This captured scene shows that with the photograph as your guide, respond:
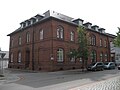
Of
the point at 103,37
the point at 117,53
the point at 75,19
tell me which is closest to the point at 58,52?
the point at 75,19

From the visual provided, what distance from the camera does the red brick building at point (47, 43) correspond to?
28.9 metres

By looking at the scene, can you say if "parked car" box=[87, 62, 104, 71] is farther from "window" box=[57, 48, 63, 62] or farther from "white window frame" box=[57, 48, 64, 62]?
"window" box=[57, 48, 63, 62]

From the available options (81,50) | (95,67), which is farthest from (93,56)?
(81,50)

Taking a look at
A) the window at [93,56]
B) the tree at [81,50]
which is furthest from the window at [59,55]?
the window at [93,56]

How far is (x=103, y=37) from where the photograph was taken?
44.8 meters

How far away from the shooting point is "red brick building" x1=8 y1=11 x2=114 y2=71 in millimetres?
28859

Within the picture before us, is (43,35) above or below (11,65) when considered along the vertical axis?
above

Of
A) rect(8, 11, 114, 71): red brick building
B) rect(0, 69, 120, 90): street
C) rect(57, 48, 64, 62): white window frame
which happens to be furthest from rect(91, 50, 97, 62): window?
rect(0, 69, 120, 90): street

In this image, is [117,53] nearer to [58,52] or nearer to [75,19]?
[75,19]

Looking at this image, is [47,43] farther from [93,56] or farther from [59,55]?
[93,56]

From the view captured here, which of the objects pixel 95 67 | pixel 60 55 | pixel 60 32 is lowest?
pixel 95 67

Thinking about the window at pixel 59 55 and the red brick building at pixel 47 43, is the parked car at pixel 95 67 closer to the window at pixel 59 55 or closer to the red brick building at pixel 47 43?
the red brick building at pixel 47 43

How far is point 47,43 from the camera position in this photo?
29219mm

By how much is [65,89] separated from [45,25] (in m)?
20.9
